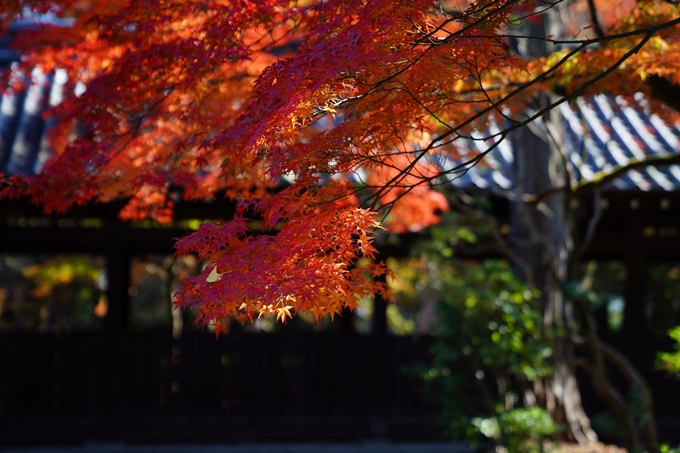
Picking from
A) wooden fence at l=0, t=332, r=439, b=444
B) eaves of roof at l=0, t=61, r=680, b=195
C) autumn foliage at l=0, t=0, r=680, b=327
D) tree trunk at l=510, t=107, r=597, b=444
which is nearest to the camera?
autumn foliage at l=0, t=0, r=680, b=327

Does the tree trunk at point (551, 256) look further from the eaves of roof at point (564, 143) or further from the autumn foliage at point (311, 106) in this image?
the autumn foliage at point (311, 106)

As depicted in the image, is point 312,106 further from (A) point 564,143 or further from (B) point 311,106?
(A) point 564,143

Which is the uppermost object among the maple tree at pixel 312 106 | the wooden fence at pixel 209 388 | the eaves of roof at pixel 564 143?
the eaves of roof at pixel 564 143

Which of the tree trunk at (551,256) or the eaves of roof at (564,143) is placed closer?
the tree trunk at (551,256)

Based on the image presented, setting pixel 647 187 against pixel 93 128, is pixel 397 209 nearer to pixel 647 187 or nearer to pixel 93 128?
pixel 647 187

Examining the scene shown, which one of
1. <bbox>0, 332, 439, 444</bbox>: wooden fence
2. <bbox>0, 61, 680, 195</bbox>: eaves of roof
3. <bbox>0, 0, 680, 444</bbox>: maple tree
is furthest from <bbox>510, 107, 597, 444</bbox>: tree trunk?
<bbox>0, 0, 680, 444</bbox>: maple tree

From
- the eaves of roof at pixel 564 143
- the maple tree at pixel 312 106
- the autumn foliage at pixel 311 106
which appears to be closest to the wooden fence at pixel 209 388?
the eaves of roof at pixel 564 143

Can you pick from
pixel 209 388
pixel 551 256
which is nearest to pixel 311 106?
pixel 551 256

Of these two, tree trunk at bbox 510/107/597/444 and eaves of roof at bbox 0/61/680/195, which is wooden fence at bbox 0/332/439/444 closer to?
tree trunk at bbox 510/107/597/444

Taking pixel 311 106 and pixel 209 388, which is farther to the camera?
pixel 209 388

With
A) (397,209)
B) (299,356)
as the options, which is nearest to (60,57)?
(397,209)

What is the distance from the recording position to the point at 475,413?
644cm

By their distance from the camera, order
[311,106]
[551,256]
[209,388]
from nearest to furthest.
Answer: [311,106] < [551,256] < [209,388]

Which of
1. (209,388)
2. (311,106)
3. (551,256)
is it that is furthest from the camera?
(209,388)
